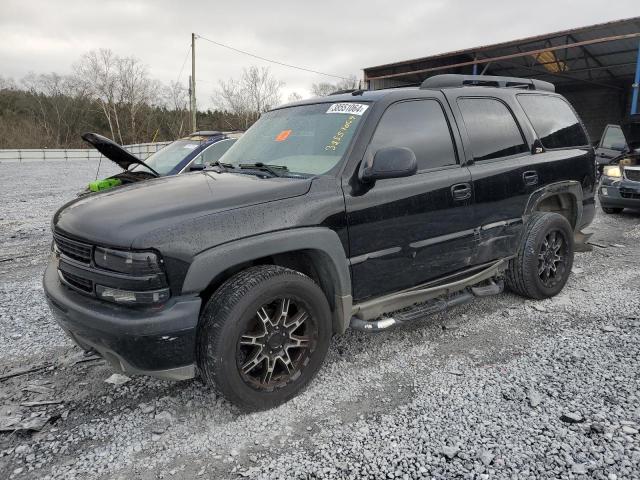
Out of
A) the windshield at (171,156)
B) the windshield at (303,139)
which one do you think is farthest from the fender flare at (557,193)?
the windshield at (171,156)

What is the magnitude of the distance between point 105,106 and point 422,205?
58.2 m

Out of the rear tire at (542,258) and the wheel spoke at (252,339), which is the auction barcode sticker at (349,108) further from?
the rear tire at (542,258)

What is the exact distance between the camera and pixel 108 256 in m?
2.41

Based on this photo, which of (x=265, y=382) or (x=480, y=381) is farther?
(x=480, y=381)

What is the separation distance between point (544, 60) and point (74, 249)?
2403 cm

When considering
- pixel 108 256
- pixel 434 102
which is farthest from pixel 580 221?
pixel 108 256

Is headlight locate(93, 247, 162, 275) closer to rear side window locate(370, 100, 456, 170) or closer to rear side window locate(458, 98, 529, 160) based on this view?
rear side window locate(370, 100, 456, 170)

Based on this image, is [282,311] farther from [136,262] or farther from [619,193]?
[619,193]

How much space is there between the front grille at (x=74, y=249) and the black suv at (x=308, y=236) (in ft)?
0.04

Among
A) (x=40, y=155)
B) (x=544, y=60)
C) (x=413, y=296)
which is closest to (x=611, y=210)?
(x=413, y=296)

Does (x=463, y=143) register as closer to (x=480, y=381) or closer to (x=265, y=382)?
(x=480, y=381)

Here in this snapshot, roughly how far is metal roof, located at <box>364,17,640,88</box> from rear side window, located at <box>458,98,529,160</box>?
1535 centimetres

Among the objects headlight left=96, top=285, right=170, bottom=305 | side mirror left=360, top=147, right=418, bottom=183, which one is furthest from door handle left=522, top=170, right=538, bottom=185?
headlight left=96, top=285, right=170, bottom=305

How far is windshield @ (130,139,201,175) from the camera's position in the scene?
25.5 ft
